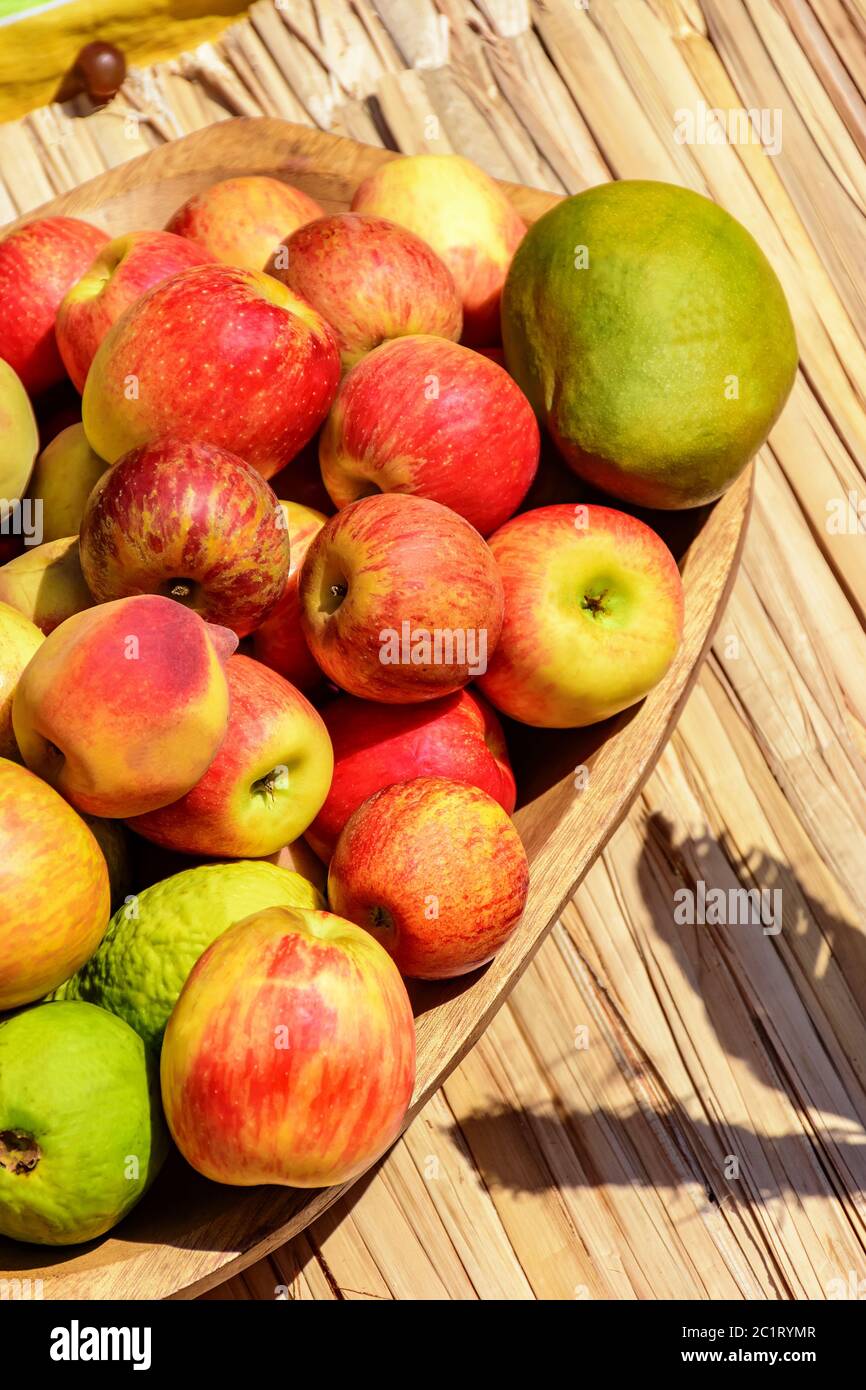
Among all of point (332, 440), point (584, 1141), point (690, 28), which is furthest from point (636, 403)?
point (690, 28)

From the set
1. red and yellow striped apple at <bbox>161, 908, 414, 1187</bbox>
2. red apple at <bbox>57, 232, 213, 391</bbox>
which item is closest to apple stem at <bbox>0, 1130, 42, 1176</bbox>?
red and yellow striped apple at <bbox>161, 908, 414, 1187</bbox>

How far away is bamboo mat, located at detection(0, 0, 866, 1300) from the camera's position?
5.71 feet

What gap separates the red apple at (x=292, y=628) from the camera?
4.93ft

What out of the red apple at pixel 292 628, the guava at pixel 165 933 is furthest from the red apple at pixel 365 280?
the guava at pixel 165 933

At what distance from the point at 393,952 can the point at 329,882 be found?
113 mm

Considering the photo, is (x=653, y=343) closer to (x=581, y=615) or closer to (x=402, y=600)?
(x=581, y=615)

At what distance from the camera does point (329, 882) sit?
1369 mm

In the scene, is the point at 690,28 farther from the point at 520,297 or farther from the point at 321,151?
the point at 520,297

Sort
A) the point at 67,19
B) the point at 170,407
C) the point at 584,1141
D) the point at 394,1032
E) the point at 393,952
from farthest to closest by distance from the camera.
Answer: the point at 67,19 < the point at 584,1141 < the point at 170,407 < the point at 393,952 < the point at 394,1032

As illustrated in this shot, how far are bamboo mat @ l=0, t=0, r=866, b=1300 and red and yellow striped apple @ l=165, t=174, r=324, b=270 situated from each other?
0.63 meters

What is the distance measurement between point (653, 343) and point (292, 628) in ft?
1.84

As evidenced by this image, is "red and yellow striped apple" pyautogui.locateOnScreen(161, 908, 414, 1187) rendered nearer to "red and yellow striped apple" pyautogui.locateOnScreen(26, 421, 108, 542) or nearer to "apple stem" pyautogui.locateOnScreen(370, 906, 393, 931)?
"apple stem" pyautogui.locateOnScreen(370, 906, 393, 931)

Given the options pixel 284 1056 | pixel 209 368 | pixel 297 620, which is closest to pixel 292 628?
pixel 297 620

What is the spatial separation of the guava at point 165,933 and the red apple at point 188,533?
0.97 ft
